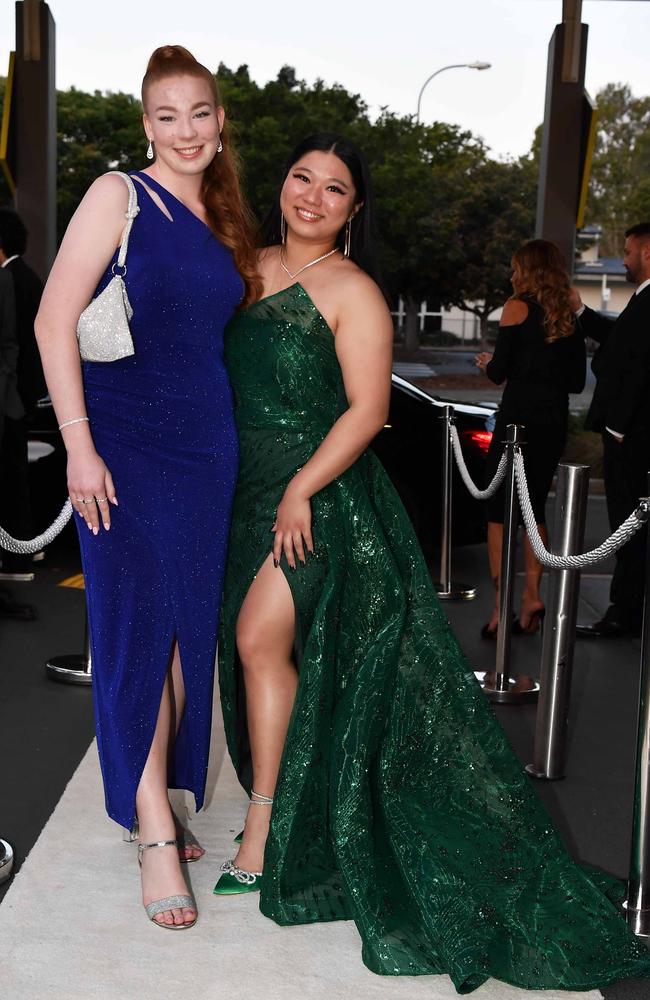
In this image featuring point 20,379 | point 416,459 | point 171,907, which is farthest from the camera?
point 416,459

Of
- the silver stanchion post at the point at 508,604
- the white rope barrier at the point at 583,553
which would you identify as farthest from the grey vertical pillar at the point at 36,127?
the white rope barrier at the point at 583,553

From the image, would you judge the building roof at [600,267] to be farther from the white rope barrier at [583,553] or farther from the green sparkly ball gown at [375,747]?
the green sparkly ball gown at [375,747]

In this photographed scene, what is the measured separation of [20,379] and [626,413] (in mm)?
3418

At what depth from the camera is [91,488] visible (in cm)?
293

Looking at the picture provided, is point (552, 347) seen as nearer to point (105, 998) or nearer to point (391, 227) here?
point (105, 998)

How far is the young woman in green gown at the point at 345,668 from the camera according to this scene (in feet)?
9.76

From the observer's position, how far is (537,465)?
20.3 ft

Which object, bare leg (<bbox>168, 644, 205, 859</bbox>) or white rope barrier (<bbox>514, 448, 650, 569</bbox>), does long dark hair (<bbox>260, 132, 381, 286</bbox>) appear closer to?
white rope barrier (<bbox>514, 448, 650, 569</bbox>)

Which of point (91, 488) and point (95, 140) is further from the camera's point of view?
point (95, 140)

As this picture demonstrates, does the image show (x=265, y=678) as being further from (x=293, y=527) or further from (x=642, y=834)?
(x=642, y=834)

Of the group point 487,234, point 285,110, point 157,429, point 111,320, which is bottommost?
point 157,429

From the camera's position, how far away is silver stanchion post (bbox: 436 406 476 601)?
7105 millimetres

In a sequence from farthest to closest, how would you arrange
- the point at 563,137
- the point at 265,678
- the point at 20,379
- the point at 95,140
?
the point at 95,140 → the point at 563,137 → the point at 20,379 → the point at 265,678

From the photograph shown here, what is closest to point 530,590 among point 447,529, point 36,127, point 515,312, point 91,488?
point 447,529
